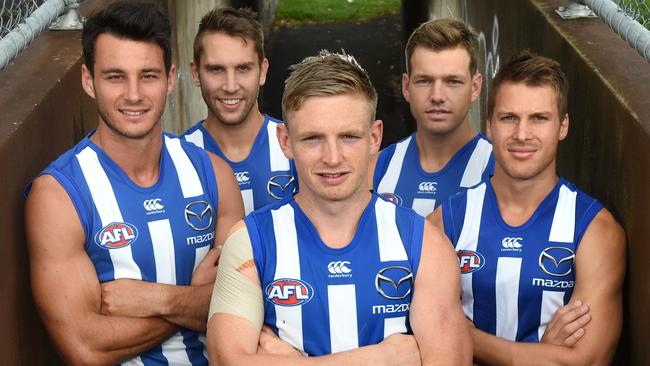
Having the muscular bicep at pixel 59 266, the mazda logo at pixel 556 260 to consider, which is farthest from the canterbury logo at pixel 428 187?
the muscular bicep at pixel 59 266

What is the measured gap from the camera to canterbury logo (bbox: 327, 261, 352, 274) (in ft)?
11.9

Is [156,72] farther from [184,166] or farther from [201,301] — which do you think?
[201,301]

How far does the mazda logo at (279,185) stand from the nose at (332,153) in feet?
6.02

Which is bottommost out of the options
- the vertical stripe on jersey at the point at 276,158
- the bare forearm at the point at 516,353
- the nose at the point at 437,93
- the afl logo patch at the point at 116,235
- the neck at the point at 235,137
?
the bare forearm at the point at 516,353

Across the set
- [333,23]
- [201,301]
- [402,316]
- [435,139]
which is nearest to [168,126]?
[435,139]

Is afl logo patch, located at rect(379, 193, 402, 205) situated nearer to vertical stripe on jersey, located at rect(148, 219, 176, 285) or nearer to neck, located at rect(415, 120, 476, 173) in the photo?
neck, located at rect(415, 120, 476, 173)

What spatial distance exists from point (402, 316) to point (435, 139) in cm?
156

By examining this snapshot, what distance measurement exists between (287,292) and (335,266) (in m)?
0.20

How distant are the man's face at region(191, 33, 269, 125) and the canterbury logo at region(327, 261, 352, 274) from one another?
184 centimetres

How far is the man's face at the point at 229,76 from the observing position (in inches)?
208

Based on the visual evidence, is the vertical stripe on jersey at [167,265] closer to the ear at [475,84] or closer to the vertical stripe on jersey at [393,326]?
the vertical stripe on jersey at [393,326]

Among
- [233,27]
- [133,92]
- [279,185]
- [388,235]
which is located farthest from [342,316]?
[233,27]

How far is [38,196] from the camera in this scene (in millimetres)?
A: 3932

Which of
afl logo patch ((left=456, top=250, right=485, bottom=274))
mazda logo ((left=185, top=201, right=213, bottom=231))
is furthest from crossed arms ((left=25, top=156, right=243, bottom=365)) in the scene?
afl logo patch ((left=456, top=250, right=485, bottom=274))
